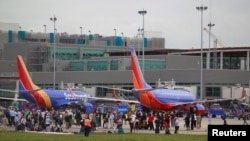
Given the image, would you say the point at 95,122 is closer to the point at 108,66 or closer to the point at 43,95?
the point at 43,95

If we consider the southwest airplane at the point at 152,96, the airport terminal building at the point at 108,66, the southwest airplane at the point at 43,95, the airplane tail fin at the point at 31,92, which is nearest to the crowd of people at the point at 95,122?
the southwest airplane at the point at 152,96

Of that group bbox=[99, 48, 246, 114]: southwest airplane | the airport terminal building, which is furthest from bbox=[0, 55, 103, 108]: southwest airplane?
the airport terminal building

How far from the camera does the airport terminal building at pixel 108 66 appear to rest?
125m

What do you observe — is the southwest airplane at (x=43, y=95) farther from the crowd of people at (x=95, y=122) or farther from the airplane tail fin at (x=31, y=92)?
the crowd of people at (x=95, y=122)

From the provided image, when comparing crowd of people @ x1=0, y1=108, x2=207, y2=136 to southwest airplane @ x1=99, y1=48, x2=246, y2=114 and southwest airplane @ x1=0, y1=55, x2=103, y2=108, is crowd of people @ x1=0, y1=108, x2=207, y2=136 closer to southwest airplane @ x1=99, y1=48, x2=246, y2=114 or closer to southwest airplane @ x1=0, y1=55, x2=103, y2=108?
southwest airplane @ x1=99, y1=48, x2=246, y2=114

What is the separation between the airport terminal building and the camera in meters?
125

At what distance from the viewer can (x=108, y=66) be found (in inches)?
5679

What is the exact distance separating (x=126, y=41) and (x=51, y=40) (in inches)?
1020

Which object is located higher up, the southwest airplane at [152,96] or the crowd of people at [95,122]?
the southwest airplane at [152,96]

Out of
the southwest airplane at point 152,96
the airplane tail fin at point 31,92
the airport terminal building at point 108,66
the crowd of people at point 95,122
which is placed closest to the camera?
the crowd of people at point 95,122

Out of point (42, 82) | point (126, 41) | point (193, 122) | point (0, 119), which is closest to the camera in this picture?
point (193, 122)

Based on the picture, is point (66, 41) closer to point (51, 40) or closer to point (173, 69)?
point (51, 40)

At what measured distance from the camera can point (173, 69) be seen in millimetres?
130000

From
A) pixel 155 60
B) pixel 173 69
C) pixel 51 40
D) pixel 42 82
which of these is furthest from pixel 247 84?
pixel 51 40
